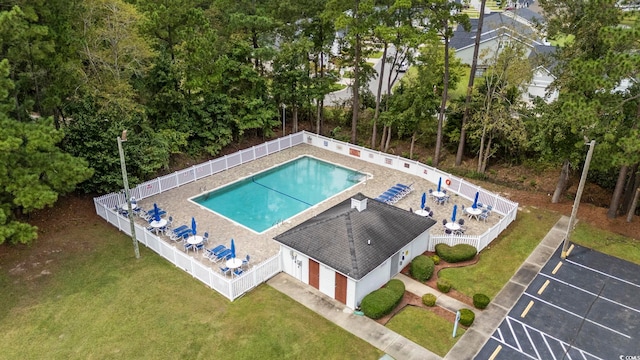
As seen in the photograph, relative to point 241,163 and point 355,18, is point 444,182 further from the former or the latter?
point 241,163

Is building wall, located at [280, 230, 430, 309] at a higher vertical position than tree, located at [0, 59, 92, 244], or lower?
lower

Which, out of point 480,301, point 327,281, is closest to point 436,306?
point 480,301

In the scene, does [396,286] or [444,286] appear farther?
[444,286]

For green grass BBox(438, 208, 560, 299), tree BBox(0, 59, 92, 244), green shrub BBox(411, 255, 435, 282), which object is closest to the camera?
tree BBox(0, 59, 92, 244)

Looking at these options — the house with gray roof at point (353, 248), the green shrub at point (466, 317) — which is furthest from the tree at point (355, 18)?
the green shrub at point (466, 317)

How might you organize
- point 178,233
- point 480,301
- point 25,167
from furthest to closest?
point 178,233 → point 25,167 → point 480,301

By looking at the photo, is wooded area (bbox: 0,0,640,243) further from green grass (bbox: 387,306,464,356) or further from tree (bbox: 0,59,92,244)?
green grass (bbox: 387,306,464,356)

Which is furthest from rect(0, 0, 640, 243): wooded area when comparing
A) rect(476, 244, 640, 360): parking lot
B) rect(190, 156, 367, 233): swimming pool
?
rect(476, 244, 640, 360): parking lot

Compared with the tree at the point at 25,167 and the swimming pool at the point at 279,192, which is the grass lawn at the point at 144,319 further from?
the swimming pool at the point at 279,192
